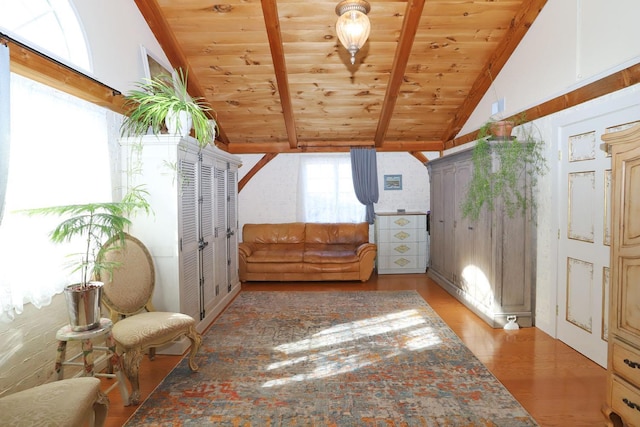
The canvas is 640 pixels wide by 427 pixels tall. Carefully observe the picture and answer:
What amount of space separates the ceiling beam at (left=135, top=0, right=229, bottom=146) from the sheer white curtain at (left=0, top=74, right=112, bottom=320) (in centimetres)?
133

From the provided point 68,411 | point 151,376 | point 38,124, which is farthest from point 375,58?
point 68,411

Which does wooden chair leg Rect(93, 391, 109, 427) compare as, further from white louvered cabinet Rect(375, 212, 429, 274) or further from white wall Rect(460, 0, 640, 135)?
white louvered cabinet Rect(375, 212, 429, 274)

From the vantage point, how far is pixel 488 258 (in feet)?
13.1

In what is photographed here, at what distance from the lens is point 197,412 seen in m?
2.38

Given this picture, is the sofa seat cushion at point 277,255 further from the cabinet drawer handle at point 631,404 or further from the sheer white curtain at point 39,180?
the cabinet drawer handle at point 631,404

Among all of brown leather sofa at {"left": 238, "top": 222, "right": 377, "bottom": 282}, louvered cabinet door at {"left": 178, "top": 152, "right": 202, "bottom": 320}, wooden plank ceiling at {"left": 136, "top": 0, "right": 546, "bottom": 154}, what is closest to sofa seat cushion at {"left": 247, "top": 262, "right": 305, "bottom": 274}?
brown leather sofa at {"left": 238, "top": 222, "right": 377, "bottom": 282}

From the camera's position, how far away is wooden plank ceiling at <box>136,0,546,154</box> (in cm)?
394

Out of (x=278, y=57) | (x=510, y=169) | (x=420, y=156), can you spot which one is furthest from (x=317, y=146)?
(x=510, y=169)

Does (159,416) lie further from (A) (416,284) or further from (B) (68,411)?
(A) (416,284)

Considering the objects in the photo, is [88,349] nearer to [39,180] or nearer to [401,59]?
[39,180]

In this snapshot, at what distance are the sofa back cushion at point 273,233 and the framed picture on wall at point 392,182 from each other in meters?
1.75

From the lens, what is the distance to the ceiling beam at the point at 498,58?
385 centimetres

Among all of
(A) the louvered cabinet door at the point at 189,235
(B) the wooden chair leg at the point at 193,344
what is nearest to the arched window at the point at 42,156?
(A) the louvered cabinet door at the point at 189,235

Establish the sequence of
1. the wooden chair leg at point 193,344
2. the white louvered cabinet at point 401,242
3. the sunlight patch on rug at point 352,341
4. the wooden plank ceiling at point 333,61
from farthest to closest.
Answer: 1. the white louvered cabinet at point 401,242
2. the wooden plank ceiling at point 333,61
3. the sunlight patch on rug at point 352,341
4. the wooden chair leg at point 193,344
